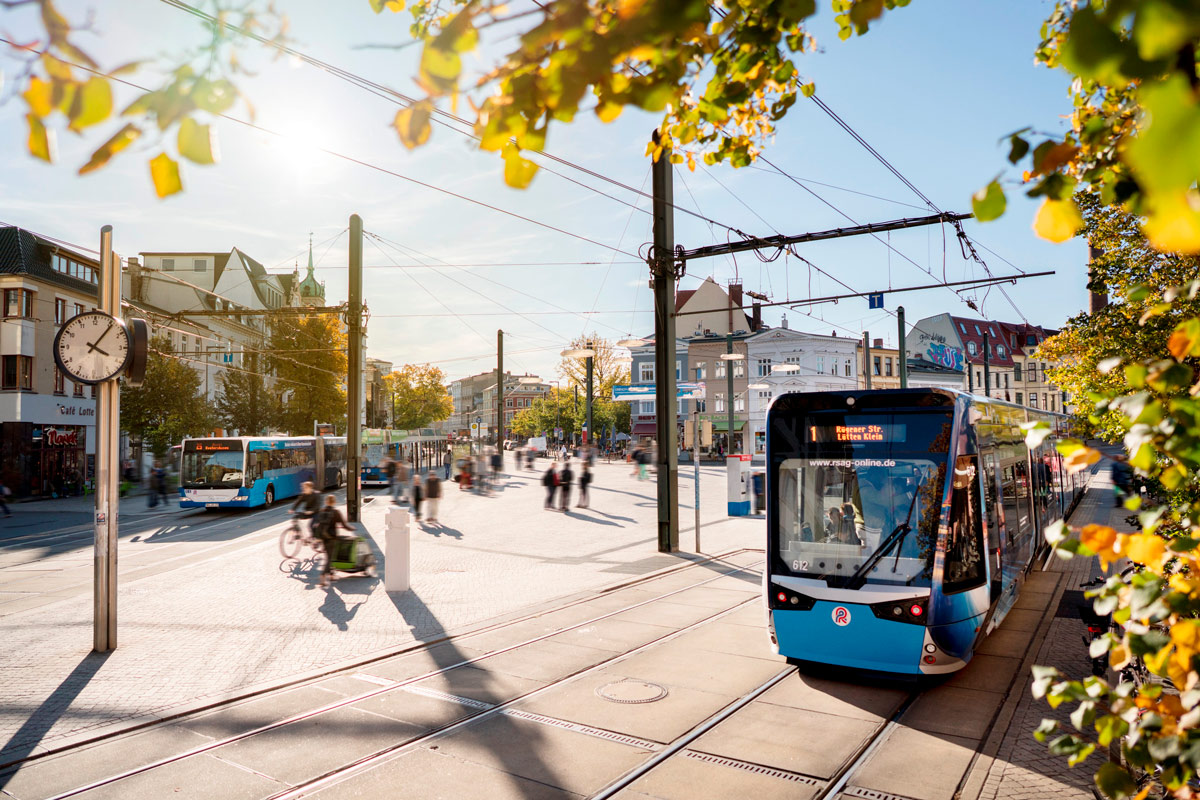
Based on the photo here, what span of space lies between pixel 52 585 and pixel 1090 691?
16.0 m

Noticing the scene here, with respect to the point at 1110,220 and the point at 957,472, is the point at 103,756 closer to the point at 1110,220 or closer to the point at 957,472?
the point at 957,472

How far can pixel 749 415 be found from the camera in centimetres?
6134

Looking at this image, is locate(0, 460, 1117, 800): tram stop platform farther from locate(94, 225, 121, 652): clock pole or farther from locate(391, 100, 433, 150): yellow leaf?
locate(391, 100, 433, 150): yellow leaf

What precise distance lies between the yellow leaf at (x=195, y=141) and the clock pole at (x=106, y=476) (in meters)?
8.04

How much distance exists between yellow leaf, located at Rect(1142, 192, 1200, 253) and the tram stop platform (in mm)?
5230

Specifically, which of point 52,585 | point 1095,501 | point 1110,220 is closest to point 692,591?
point 1110,220

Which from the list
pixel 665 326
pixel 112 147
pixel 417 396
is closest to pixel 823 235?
pixel 665 326

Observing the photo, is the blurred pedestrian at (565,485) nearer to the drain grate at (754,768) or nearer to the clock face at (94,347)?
the clock face at (94,347)

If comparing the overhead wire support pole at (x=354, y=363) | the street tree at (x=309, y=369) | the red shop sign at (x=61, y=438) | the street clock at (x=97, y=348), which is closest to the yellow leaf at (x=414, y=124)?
the street clock at (x=97, y=348)

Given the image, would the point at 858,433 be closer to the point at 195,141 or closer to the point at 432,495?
the point at 195,141

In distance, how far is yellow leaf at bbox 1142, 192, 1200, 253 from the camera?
3.42ft

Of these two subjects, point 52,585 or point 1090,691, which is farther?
point 52,585

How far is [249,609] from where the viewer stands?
1174cm

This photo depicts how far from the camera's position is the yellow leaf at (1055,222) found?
5.21 feet
